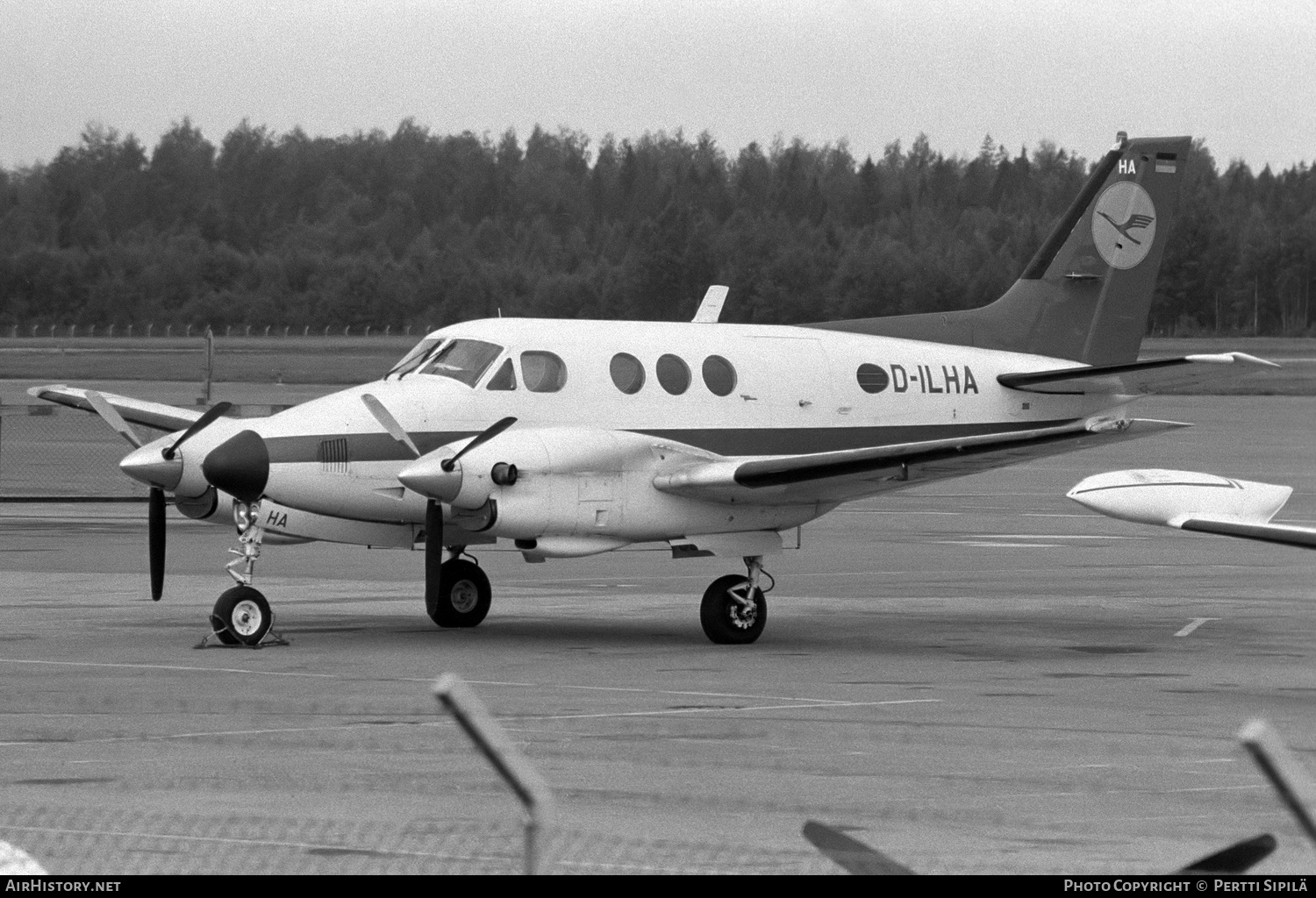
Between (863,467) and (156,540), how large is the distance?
5809mm

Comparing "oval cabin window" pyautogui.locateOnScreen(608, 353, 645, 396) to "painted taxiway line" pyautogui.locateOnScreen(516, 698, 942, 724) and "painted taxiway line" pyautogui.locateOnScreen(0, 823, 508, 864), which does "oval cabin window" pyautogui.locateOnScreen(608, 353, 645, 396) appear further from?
"painted taxiway line" pyautogui.locateOnScreen(0, 823, 508, 864)

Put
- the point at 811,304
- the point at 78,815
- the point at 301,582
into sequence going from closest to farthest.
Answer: the point at 78,815 < the point at 301,582 < the point at 811,304

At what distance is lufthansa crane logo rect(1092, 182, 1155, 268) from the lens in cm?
1934

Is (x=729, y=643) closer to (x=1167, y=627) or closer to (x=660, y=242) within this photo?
(x=1167, y=627)

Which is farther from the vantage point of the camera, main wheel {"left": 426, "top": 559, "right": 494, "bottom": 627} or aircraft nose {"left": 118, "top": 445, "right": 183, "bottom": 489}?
main wheel {"left": 426, "top": 559, "right": 494, "bottom": 627}

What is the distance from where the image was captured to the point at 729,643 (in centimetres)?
1546

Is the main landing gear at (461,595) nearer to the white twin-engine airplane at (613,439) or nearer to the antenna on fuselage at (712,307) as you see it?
the white twin-engine airplane at (613,439)

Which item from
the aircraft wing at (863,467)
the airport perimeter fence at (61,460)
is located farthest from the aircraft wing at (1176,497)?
the airport perimeter fence at (61,460)

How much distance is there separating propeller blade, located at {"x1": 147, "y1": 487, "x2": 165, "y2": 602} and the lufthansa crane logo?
31.5 ft

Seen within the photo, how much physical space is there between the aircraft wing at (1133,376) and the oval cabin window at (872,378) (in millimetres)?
1393

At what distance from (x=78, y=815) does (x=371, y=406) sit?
6917mm

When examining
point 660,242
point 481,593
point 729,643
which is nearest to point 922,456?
point 729,643

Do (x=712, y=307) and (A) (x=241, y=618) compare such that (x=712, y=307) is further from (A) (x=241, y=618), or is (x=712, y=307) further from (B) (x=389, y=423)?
(A) (x=241, y=618)

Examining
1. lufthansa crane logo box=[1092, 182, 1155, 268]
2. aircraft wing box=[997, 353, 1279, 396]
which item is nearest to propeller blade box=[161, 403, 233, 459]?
aircraft wing box=[997, 353, 1279, 396]
